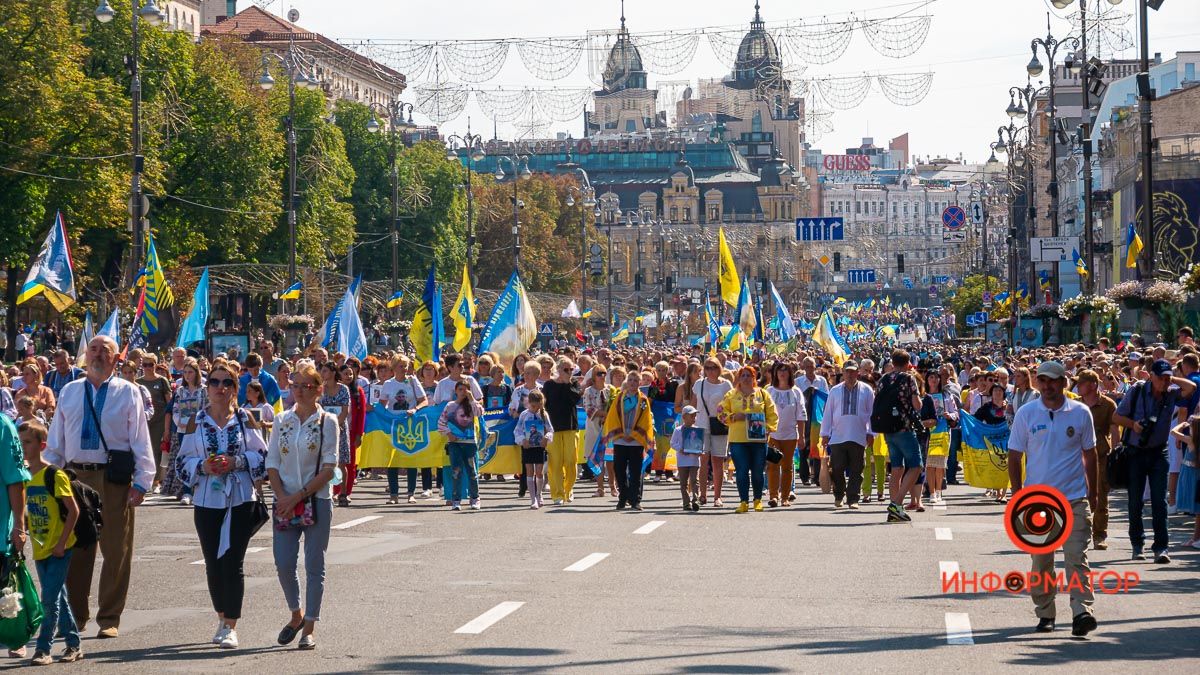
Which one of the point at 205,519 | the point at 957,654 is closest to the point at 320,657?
the point at 205,519

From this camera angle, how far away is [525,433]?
21.8 metres

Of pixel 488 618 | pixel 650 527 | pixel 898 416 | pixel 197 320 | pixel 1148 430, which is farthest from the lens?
pixel 197 320

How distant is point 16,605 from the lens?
9.98 metres

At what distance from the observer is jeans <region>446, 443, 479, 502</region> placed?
21969 mm

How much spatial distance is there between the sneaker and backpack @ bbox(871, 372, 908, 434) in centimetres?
855

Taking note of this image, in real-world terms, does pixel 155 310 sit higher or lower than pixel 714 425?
higher

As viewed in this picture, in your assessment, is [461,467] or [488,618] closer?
[488,618]

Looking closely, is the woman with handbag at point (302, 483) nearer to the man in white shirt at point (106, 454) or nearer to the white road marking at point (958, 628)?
the man in white shirt at point (106, 454)

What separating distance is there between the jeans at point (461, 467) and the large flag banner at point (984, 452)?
6.30 metres

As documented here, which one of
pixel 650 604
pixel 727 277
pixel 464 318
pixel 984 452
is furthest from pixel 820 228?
pixel 650 604

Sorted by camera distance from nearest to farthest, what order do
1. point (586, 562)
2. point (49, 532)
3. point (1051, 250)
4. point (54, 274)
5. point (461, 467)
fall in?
point (49, 532)
point (586, 562)
point (461, 467)
point (54, 274)
point (1051, 250)

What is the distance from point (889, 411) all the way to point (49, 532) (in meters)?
11.1

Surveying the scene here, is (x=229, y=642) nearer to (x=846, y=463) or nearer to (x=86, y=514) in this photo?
(x=86, y=514)

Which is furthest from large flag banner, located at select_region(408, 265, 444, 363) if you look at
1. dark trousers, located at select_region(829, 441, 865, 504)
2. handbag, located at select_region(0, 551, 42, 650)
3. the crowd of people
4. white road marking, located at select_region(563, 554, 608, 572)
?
handbag, located at select_region(0, 551, 42, 650)
